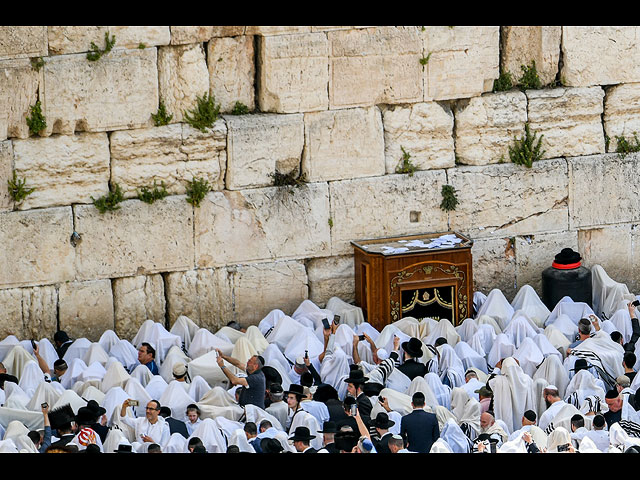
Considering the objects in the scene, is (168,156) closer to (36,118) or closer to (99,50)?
(99,50)

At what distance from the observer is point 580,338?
11.5 metres

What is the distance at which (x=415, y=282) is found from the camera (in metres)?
12.2

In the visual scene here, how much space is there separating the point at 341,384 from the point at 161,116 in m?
3.95

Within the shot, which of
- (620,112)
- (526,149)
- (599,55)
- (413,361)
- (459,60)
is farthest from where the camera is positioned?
(620,112)

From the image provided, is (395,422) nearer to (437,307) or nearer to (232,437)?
(232,437)

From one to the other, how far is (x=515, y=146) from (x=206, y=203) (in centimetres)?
423

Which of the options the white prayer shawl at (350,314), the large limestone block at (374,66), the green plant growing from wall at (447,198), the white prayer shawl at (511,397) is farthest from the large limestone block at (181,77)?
the white prayer shawl at (511,397)

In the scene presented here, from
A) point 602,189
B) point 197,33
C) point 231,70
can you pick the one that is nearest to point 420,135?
point 231,70

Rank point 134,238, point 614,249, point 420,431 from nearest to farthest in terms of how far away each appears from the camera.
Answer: point 420,431
point 134,238
point 614,249

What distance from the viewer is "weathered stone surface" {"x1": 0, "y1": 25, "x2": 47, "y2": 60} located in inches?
443

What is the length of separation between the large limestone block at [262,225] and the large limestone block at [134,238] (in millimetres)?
203

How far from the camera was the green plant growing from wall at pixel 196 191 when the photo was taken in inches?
476

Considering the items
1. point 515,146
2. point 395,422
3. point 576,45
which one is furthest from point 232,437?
point 576,45

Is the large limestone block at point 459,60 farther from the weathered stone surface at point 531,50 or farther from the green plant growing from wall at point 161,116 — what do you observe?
the green plant growing from wall at point 161,116
